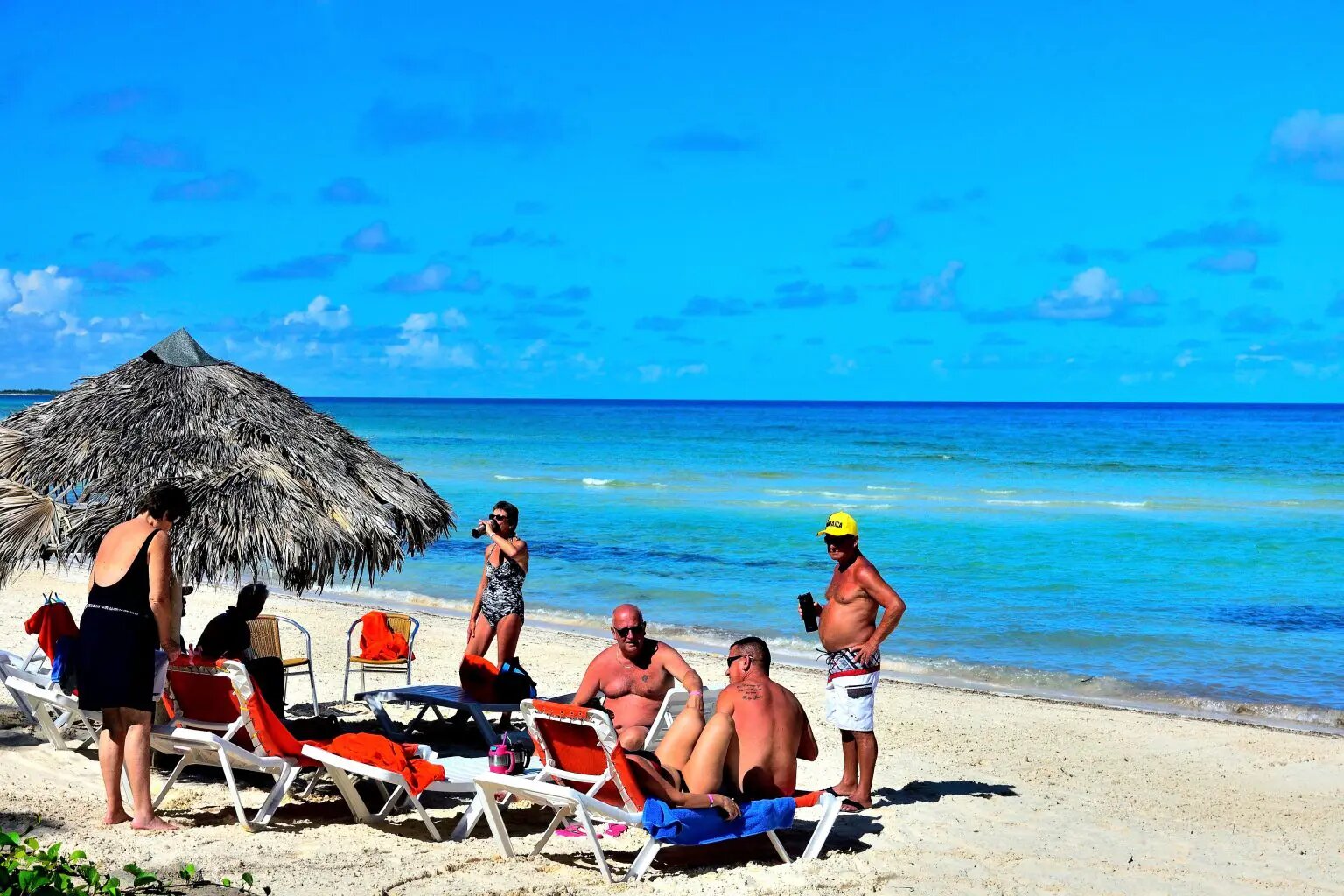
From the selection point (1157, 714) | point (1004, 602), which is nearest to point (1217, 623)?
point (1004, 602)

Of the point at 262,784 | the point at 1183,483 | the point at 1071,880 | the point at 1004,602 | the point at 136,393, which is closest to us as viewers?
the point at 1071,880

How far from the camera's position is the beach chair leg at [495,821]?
536 cm

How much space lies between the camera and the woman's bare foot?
5.46 metres

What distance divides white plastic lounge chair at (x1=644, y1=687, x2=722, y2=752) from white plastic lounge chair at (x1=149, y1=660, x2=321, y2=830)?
1.55 meters

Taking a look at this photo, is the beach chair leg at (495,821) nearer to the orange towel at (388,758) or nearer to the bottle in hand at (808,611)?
the orange towel at (388,758)

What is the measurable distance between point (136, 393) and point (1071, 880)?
5.46 metres

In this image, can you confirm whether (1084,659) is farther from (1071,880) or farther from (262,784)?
(262,784)

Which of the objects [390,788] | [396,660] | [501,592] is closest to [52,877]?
[390,788]

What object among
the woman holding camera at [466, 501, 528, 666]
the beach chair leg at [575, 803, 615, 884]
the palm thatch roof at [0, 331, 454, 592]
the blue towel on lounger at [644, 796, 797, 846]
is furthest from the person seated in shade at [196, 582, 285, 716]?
the blue towel on lounger at [644, 796, 797, 846]

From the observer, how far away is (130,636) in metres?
5.43

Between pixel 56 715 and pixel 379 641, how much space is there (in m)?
2.05

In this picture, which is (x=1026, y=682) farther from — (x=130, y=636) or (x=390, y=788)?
(x=130, y=636)

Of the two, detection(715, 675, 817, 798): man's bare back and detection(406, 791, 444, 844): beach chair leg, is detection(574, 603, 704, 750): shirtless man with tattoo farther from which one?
detection(406, 791, 444, 844): beach chair leg

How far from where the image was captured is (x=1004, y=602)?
52.7ft
